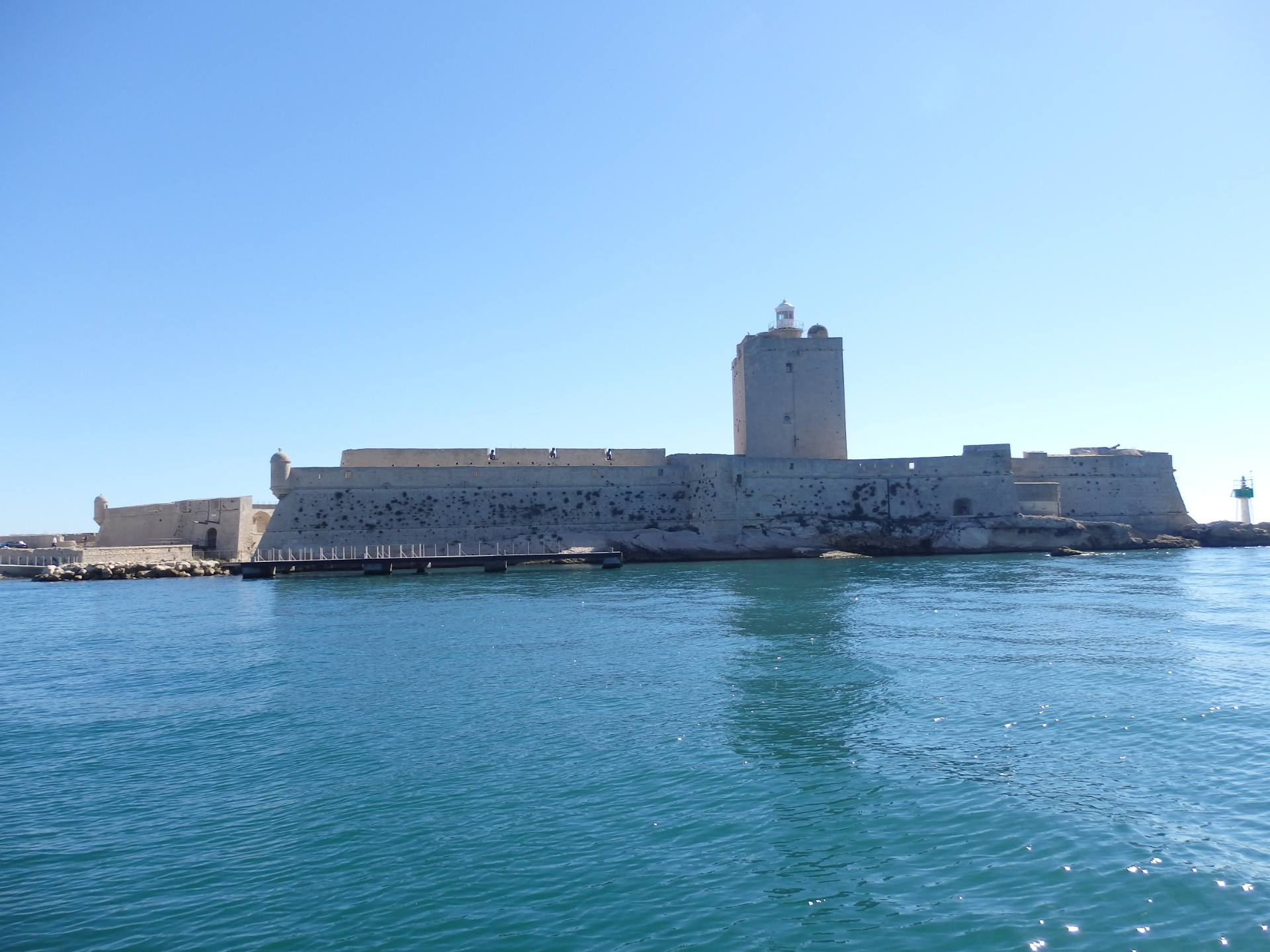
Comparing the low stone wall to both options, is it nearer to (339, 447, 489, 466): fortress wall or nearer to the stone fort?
the stone fort

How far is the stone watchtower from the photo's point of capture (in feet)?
113

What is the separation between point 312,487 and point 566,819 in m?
27.9

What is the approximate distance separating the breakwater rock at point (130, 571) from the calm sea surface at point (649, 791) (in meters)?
17.6

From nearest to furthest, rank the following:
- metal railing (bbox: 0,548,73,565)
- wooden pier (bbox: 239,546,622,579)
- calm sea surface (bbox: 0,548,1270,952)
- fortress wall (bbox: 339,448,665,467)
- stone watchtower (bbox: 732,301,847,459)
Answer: calm sea surface (bbox: 0,548,1270,952)
wooden pier (bbox: 239,546,622,579)
metal railing (bbox: 0,548,73,565)
fortress wall (bbox: 339,448,665,467)
stone watchtower (bbox: 732,301,847,459)

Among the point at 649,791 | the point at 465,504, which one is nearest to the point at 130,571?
the point at 465,504

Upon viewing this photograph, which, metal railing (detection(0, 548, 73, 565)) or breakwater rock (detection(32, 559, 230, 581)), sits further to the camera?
metal railing (detection(0, 548, 73, 565))

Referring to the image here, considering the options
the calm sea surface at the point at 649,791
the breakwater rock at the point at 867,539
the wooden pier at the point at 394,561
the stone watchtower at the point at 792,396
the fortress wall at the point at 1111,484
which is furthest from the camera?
the fortress wall at the point at 1111,484

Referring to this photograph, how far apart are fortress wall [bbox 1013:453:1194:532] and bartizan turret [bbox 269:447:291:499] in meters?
29.7

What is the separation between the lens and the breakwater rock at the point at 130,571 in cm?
2930

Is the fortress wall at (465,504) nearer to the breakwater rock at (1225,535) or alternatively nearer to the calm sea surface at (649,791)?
the calm sea surface at (649,791)

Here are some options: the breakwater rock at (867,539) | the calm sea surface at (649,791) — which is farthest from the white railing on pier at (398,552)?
the calm sea surface at (649,791)

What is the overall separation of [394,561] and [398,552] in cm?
217

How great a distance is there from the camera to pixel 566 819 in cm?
598

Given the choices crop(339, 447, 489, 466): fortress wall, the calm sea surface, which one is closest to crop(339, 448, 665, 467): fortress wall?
crop(339, 447, 489, 466): fortress wall
